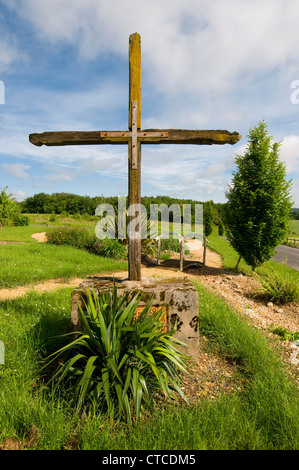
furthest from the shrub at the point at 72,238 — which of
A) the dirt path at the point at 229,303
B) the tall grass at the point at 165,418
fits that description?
the tall grass at the point at 165,418

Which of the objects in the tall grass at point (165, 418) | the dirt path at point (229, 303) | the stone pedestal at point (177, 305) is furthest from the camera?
the stone pedestal at point (177, 305)

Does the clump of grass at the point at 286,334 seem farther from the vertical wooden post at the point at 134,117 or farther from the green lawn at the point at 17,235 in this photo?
the green lawn at the point at 17,235

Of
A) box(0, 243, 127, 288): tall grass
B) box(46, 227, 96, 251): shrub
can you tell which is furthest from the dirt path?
box(46, 227, 96, 251): shrub

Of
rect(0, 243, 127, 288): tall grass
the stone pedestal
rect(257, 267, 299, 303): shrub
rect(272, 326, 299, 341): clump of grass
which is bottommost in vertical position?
rect(272, 326, 299, 341): clump of grass

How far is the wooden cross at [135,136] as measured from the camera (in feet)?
11.6

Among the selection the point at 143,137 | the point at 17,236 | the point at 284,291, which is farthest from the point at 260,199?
the point at 17,236

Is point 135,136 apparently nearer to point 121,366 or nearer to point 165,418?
point 121,366

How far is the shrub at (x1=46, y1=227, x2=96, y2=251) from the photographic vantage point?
13.1m

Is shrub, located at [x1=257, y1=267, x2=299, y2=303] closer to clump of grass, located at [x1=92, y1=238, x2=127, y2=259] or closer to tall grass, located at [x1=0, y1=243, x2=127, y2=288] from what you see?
tall grass, located at [x1=0, y1=243, x2=127, y2=288]

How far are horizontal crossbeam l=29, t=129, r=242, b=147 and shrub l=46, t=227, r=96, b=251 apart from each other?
9457mm

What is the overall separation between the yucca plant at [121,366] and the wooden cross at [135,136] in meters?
1.23

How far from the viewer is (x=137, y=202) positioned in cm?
354

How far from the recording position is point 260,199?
9.32m

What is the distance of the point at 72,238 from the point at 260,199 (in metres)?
8.88
